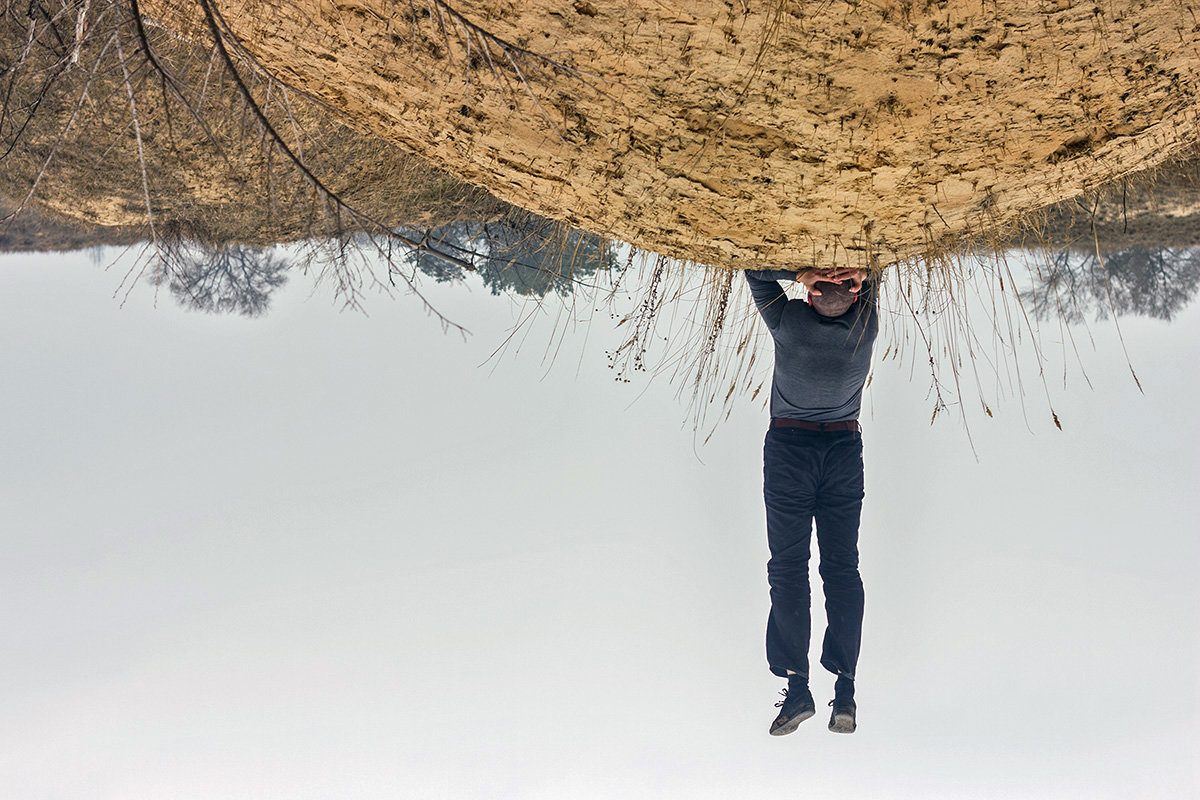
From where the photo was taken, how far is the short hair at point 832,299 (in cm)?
173

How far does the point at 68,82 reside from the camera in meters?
2.48

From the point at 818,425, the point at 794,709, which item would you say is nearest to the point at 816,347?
the point at 818,425

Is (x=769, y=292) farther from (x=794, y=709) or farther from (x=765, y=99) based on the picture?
(x=794, y=709)

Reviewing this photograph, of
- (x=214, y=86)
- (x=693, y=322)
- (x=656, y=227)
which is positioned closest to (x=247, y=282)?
(x=214, y=86)

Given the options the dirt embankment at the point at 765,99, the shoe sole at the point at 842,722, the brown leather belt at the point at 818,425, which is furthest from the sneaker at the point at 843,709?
the dirt embankment at the point at 765,99

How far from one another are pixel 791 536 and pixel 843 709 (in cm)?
48

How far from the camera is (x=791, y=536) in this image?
200 centimetres

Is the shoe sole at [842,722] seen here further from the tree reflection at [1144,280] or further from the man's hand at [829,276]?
the tree reflection at [1144,280]

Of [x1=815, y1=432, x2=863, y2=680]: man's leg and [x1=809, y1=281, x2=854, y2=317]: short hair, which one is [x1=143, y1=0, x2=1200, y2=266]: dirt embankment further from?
[x1=815, y1=432, x2=863, y2=680]: man's leg

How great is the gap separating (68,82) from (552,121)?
223 cm

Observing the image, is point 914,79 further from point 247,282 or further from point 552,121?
point 247,282

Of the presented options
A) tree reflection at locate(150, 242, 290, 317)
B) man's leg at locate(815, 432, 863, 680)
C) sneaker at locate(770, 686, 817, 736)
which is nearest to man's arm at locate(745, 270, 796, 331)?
man's leg at locate(815, 432, 863, 680)

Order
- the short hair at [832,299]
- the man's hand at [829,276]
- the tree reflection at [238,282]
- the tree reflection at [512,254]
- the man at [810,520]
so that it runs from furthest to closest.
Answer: the tree reflection at [238,282] < the tree reflection at [512,254] < the man at [810,520] < the short hair at [832,299] < the man's hand at [829,276]

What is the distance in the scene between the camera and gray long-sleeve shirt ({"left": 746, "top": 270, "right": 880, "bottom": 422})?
180 centimetres
